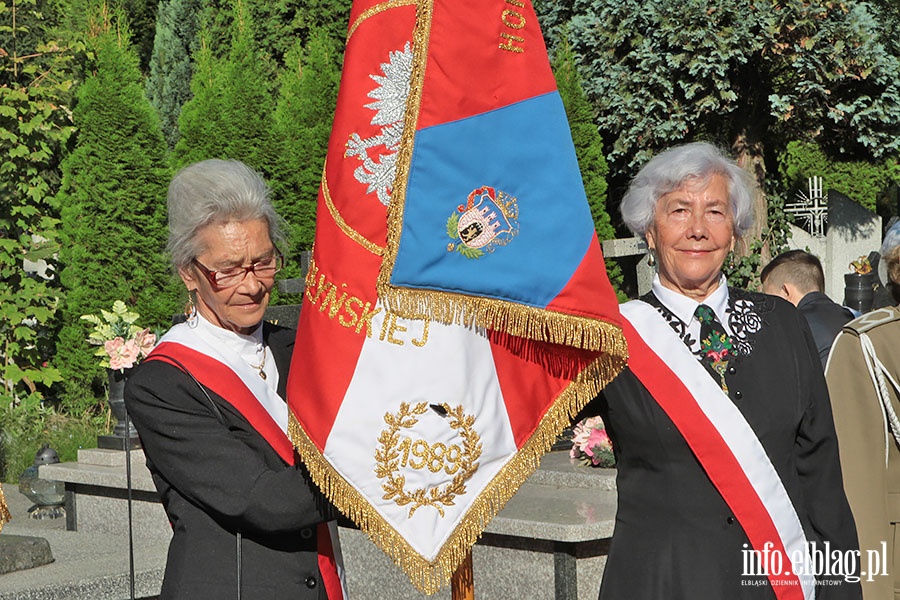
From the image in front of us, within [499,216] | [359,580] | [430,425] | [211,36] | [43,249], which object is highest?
[211,36]

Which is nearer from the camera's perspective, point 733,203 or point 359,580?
point 733,203

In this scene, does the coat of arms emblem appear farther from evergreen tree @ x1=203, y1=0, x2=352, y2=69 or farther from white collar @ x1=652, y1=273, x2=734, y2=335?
evergreen tree @ x1=203, y1=0, x2=352, y2=69

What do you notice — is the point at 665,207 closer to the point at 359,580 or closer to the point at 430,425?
the point at 430,425

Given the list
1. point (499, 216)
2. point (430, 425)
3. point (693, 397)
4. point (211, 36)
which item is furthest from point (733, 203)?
point (211, 36)

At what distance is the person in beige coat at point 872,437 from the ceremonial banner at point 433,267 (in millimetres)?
1021

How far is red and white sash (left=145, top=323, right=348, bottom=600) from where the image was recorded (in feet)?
8.45

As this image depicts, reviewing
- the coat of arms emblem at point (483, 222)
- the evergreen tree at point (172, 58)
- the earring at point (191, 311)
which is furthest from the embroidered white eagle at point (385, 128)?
the evergreen tree at point (172, 58)

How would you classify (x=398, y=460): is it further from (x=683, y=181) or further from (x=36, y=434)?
(x=36, y=434)

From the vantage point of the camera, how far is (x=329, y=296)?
236cm

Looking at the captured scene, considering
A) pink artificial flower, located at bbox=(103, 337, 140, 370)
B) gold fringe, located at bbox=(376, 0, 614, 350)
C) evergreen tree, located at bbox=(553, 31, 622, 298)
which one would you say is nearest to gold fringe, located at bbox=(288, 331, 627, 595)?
gold fringe, located at bbox=(376, 0, 614, 350)

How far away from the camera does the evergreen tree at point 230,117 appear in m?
12.5

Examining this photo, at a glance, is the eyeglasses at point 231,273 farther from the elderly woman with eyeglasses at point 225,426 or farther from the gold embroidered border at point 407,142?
the gold embroidered border at point 407,142

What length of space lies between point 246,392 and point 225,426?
0.41ft

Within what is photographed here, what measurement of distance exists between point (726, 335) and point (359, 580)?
11.8ft
